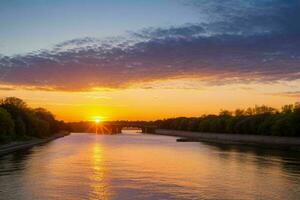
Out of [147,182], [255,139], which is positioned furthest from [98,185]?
[255,139]

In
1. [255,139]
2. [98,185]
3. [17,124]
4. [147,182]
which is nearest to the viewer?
[98,185]

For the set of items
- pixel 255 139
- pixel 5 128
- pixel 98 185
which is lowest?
pixel 98 185

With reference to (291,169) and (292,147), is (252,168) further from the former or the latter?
(292,147)

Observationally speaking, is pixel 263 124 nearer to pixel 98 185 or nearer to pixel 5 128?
pixel 5 128

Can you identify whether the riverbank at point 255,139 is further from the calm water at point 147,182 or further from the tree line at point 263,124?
the calm water at point 147,182

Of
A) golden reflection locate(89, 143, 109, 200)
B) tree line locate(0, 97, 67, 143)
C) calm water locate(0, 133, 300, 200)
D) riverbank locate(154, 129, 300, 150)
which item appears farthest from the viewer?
riverbank locate(154, 129, 300, 150)

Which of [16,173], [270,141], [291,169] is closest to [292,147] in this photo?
[270,141]

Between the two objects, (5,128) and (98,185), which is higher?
(5,128)

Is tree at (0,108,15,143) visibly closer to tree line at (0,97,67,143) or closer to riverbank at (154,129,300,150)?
tree line at (0,97,67,143)

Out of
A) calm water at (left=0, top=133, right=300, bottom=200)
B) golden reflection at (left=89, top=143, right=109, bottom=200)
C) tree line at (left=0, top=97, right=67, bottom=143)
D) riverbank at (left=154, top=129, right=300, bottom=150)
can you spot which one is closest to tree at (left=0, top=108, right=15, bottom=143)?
tree line at (left=0, top=97, right=67, bottom=143)

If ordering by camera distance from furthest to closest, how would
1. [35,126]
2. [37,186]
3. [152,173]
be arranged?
[35,126], [152,173], [37,186]

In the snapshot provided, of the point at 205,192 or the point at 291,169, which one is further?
the point at 291,169

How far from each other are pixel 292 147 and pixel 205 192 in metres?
62.6

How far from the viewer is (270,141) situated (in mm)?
105812
